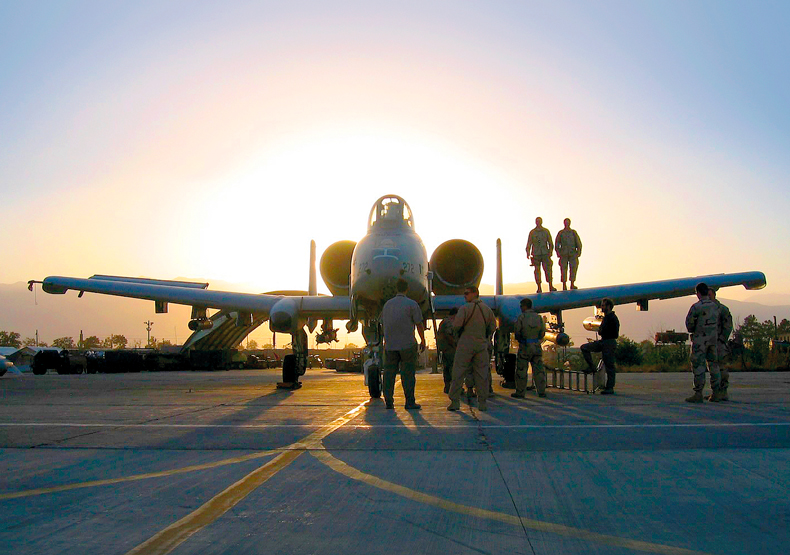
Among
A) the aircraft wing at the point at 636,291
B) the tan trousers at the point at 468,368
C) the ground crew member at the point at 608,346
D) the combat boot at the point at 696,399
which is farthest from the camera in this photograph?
the aircraft wing at the point at 636,291

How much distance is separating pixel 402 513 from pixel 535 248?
15250 mm

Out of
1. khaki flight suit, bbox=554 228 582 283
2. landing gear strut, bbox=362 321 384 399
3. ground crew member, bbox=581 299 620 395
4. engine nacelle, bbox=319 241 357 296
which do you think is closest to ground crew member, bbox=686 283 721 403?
ground crew member, bbox=581 299 620 395

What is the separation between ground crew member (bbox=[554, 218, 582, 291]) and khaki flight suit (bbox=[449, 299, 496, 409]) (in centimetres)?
915

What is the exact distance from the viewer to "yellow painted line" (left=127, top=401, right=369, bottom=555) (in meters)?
3.47

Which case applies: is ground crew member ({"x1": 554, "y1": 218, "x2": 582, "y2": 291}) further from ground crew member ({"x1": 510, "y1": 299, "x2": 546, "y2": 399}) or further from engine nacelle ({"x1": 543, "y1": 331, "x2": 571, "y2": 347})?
ground crew member ({"x1": 510, "y1": 299, "x2": 546, "y2": 399})

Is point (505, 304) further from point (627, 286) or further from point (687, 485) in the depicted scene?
point (687, 485)

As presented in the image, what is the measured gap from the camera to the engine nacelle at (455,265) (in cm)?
1856

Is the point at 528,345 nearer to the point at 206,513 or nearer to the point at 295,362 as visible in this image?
the point at 295,362

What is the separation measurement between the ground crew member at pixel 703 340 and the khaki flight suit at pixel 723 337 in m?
0.08

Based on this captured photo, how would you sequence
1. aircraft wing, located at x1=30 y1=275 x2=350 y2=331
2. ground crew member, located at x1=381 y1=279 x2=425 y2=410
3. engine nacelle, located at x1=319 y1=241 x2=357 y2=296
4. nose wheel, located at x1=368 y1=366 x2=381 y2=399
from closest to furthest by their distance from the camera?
ground crew member, located at x1=381 y1=279 x2=425 y2=410 → nose wheel, located at x1=368 y1=366 x2=381 y2=399 → aircraft wing, located at x1=30 y1=275 x2=350 y2=331 → engine nacelle, located at x1=319 y1=241 x2=357 y2=296

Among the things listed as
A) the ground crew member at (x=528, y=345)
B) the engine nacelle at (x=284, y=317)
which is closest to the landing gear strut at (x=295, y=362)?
the engine nacelle at (x=284, y=317)

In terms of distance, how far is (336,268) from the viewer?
19219mm

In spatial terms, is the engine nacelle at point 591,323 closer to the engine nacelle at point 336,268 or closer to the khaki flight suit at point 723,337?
the khaki flight suit at point 723,337

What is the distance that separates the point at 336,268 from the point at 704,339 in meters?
10.5
